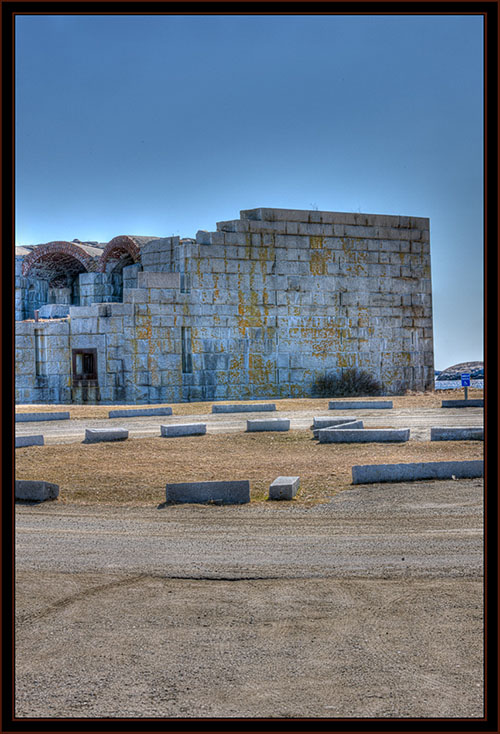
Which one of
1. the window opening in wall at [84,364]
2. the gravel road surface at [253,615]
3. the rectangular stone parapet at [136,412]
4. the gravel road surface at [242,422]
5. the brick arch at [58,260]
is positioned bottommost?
the gravel road surface at [253,615]

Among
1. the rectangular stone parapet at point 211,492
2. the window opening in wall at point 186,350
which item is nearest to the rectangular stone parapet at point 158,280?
the window opening in wall at point 186,350

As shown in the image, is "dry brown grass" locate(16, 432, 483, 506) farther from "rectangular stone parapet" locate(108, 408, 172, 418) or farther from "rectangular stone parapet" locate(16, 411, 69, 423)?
"rectangular stone parapet" locate(16, 411, 69, 423)

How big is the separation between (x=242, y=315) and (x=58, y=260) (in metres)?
11.3

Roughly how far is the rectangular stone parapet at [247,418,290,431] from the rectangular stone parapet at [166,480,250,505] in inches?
248

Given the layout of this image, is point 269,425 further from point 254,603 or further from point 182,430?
point 254,603

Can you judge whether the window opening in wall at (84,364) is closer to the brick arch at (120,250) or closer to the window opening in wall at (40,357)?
the window opening in wall at (40,357)

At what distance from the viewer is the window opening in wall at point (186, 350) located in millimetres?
Answer: 26797

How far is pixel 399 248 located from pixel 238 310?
27.5 feet

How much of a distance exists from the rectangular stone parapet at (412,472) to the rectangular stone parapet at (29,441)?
7519 mm

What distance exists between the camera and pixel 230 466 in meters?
13.2

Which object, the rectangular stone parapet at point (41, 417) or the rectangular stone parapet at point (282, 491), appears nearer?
the rectangular stone parapet at point (282, 491)

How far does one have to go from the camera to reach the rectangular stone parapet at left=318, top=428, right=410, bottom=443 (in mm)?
15000

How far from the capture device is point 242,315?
27.6 meters
